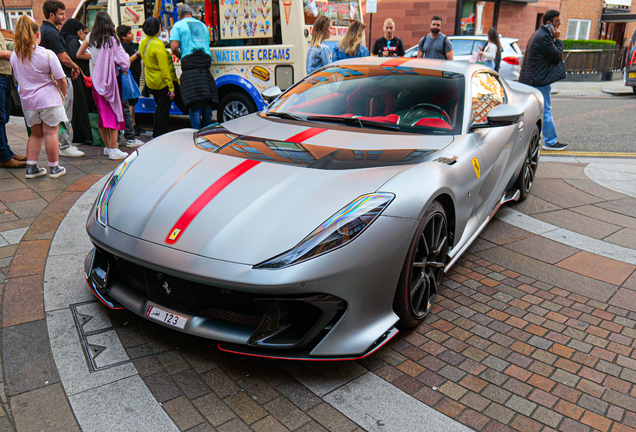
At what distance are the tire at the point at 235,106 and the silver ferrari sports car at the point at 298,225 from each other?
417 centimetres

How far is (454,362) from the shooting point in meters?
2.64

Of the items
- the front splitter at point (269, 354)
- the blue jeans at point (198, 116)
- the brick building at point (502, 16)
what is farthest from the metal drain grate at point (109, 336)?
the brick building at point (502, 16)

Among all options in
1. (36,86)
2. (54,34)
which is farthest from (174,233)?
(54,34)

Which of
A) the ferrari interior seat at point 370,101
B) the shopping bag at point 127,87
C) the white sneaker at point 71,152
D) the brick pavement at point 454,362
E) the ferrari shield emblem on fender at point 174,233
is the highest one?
the ferrari interior seat at point 370,101

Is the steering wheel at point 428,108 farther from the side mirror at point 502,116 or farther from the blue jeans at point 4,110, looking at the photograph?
the blue jeans at point 4,110

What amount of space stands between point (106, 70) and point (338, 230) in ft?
16.1

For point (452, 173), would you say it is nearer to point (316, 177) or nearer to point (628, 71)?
point (316, 177)

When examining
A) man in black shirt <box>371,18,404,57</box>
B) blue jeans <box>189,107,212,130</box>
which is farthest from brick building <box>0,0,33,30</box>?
blue jeans <box>189,107,212,130</box>

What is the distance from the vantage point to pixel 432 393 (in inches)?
94.4

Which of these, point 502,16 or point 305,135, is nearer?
point 305,135

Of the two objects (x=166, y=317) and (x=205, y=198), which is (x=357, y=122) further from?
(x=166, y=317)

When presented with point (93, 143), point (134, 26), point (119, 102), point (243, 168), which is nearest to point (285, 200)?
point (243, 168)

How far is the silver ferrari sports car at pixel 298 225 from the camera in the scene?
7.58 feet

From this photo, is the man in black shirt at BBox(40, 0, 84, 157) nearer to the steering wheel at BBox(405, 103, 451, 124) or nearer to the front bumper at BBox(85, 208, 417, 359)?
the steering wheel at BBox(405, 103, 451, 124)
